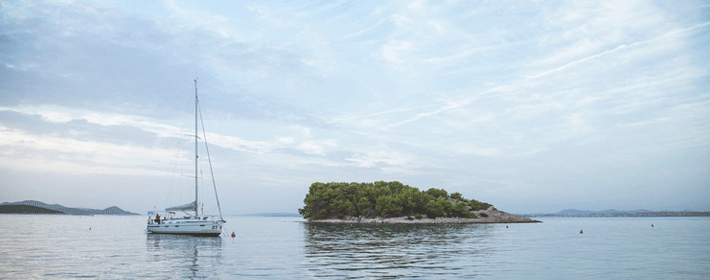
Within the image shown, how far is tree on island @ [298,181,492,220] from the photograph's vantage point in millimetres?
168625

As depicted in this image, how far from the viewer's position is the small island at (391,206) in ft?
551

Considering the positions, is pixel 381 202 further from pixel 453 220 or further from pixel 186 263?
pixel 186 263

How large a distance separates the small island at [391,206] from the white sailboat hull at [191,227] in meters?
92.0

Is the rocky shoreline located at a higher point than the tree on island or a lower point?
lower

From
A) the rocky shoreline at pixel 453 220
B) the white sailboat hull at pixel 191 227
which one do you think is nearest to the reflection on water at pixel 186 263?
the white sailboat hull at pixel 191 227

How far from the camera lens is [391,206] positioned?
165750mm

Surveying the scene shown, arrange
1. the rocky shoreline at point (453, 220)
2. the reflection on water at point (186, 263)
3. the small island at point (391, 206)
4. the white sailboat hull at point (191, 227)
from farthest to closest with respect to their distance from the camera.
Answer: the small island at point (391, 206), the rocky shoreline at point (453, 220), the white sailboat hull at point (191, 227), the reflection on water at point (186, 263)

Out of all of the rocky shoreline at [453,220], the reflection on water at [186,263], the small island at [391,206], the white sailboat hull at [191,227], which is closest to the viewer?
the reflection on water at [186,263]

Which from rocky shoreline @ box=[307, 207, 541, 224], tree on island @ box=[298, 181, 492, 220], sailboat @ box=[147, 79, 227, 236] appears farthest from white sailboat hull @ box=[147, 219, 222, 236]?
tree on island @ box=[298, 181, 492, 220]

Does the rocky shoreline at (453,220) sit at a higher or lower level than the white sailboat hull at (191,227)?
lower

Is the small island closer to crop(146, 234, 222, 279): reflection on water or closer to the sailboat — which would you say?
the sailboat

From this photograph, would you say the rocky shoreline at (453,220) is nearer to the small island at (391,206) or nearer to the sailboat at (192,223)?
the small island at (391,206)

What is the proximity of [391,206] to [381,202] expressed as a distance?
4.65m

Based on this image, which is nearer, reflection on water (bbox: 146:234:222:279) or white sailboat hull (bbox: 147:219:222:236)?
reflection on water (bbox: 146:234:222:279)
